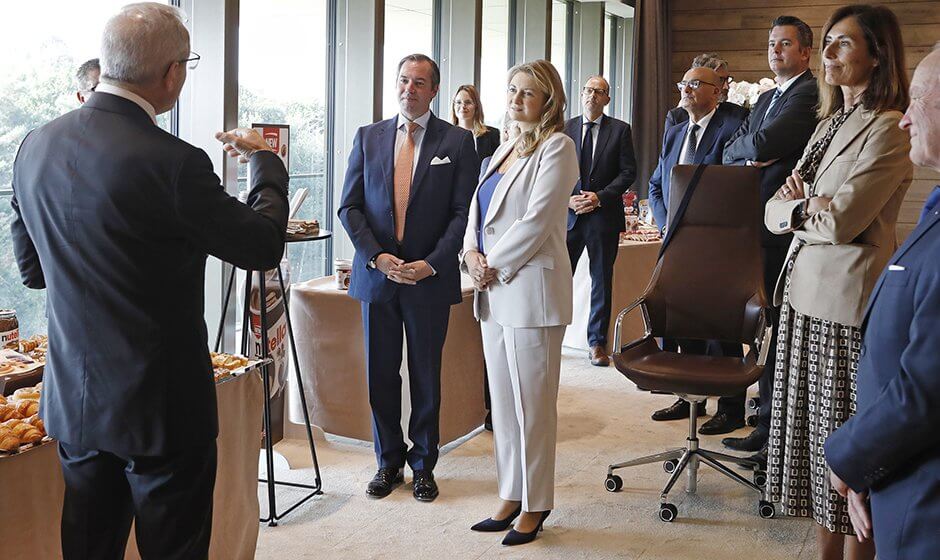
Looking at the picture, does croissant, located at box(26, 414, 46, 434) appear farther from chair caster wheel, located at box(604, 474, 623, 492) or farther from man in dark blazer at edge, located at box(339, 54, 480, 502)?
chair caster wheel, located at box(604, 474, 623, 492)

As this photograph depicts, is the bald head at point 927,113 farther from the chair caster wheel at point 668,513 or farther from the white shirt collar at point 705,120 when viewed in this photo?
the white shirt collar at point 705,120

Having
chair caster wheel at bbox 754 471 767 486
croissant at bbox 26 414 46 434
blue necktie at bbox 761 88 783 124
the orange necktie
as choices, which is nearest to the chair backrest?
blue necktie at bbox 761 88 783 124

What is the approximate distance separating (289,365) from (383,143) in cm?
139

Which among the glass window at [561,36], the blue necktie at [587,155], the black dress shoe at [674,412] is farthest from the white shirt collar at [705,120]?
the glass window at [561,36]

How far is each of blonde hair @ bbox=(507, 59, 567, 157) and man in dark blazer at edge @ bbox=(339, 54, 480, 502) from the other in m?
0.56

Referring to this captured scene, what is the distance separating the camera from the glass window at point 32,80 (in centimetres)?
364

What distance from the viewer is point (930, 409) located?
146 cm

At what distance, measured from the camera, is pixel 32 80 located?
3.74 m

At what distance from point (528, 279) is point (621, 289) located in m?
3.39

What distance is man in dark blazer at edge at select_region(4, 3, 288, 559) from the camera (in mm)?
1836

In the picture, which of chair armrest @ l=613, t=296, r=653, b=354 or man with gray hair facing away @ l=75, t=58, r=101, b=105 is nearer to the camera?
man with gray hair facing away @ l=75, t=58, r=101, b=105

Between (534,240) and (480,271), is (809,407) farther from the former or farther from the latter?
(480,271)

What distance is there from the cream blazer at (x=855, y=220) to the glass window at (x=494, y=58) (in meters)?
4.95

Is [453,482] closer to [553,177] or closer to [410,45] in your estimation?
[553,177]
